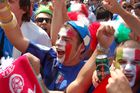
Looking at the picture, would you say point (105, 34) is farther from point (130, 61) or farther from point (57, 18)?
point (57, 18)

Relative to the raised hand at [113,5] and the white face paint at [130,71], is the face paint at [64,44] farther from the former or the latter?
the white face paint at [130,71]

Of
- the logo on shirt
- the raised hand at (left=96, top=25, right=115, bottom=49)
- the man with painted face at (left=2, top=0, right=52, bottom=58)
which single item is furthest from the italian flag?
the man with painted face at (left=2, top=0, right=52, bottom=58)

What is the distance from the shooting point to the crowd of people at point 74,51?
2.09 metres

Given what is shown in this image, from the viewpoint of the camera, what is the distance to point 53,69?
2.84 metres

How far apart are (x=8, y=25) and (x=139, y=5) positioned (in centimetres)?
330

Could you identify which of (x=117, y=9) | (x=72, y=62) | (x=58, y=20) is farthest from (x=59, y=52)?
(x=58, y=20)

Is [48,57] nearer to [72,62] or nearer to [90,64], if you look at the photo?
[72,62]

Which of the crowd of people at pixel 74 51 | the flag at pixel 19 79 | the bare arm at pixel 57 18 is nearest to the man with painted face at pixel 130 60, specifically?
the crowd of people at pixel 74 51

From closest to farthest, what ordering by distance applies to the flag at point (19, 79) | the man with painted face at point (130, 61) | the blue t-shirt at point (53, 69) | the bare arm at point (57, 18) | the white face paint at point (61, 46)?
the flag at point (19, 79) < the man with painted face at point (130, 61) < the blue t-shirt at point (53, 69) < the white face paint at point (61, 46) < the bare arm at point (57, 18)

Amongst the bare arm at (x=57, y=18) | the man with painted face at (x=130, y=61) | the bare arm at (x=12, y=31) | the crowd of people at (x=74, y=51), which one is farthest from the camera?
the bare arm at (x=57, y=18)

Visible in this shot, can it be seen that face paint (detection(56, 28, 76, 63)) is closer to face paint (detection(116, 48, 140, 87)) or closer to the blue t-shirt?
the blue t-shirt

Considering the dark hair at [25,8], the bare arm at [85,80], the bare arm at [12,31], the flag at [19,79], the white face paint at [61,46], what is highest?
the dark hair at [25,8]

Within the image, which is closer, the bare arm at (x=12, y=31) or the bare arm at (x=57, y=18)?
the bare arm at (x=12, y=31)

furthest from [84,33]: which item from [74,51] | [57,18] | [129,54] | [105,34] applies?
[57,18]
